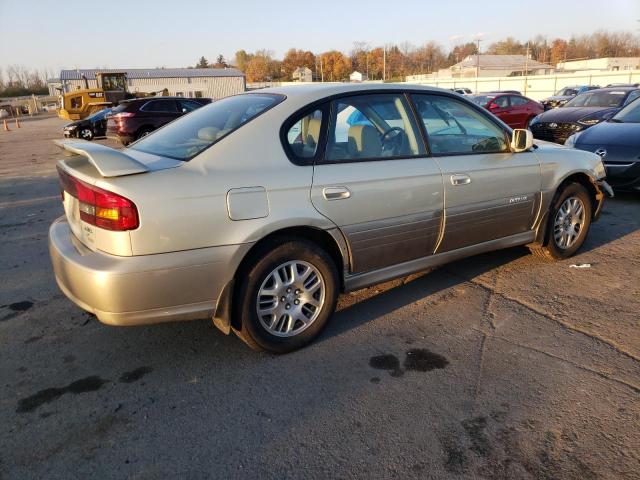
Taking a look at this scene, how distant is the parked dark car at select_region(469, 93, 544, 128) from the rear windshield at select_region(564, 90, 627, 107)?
4.42 metres

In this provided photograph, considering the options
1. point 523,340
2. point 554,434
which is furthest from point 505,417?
point 523,340

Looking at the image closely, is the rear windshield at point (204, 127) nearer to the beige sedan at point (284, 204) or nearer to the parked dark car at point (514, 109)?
the beige sedan at point (284, 204)

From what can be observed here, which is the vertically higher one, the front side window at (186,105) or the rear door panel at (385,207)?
the front side window at (186,105)

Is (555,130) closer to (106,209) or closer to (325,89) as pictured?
(325,89)

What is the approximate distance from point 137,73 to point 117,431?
226ft

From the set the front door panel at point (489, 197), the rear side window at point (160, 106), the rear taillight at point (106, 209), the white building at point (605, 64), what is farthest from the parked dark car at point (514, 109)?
the white building at point (605, 64)

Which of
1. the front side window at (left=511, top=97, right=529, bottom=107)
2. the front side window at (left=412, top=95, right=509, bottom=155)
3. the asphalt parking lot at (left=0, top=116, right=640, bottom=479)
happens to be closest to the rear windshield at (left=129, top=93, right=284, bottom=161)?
the front side window at (left=412, top=95, right=509, bottom=155)

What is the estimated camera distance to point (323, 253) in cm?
322

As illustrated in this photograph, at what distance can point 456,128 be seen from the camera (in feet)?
13.3

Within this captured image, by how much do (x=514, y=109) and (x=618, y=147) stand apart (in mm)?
11806

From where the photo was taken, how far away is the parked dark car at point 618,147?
6.83m

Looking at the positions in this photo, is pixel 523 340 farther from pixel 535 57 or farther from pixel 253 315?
pixel 535 57

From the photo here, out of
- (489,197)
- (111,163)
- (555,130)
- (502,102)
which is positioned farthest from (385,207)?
(502,102)

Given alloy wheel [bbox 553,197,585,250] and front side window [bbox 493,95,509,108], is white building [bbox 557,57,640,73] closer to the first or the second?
front side window [bbox 493,95,509,108]
